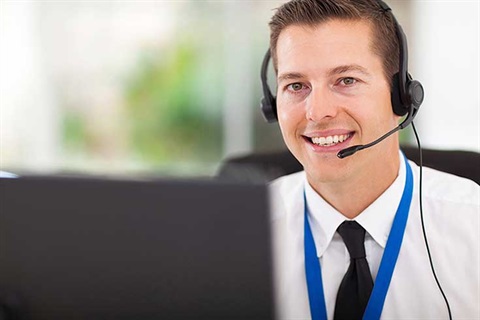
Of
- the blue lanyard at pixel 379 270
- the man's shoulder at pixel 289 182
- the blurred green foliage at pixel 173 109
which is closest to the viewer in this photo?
the blue lanyard at pixel 379 270

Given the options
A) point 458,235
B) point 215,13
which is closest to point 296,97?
point 458,235

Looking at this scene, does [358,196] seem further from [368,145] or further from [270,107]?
[270,107]

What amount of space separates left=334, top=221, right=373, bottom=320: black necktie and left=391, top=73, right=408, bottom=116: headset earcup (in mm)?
304

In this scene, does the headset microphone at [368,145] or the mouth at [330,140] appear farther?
the mouth at [330,140]

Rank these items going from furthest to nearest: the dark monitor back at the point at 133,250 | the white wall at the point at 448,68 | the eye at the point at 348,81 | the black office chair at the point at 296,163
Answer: the white wall at the point at 448,68 < the black office chair at the point at 296,163 < the eye at the point at 348,81 < the dark monitor back at the point at 133,250

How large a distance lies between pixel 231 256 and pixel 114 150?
13.1 ft

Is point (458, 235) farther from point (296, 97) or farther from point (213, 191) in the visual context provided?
point (213, 191)

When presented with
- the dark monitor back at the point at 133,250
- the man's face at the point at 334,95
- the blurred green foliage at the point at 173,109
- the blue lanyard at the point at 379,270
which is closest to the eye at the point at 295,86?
the man's face at the point at 334,95

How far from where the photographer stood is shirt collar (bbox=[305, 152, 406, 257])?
4.93 ft

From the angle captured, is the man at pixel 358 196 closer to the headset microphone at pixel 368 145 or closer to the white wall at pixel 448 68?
the headset microphone at pixel 368 145

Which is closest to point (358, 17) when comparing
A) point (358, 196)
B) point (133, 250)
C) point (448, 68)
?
point (358, 196)

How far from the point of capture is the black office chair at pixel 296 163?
66.2 inches

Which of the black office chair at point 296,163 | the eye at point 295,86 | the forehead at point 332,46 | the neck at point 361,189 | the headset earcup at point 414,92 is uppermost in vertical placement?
the forehead at point 332,46

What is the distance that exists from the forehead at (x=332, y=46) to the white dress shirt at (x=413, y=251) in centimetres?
30
